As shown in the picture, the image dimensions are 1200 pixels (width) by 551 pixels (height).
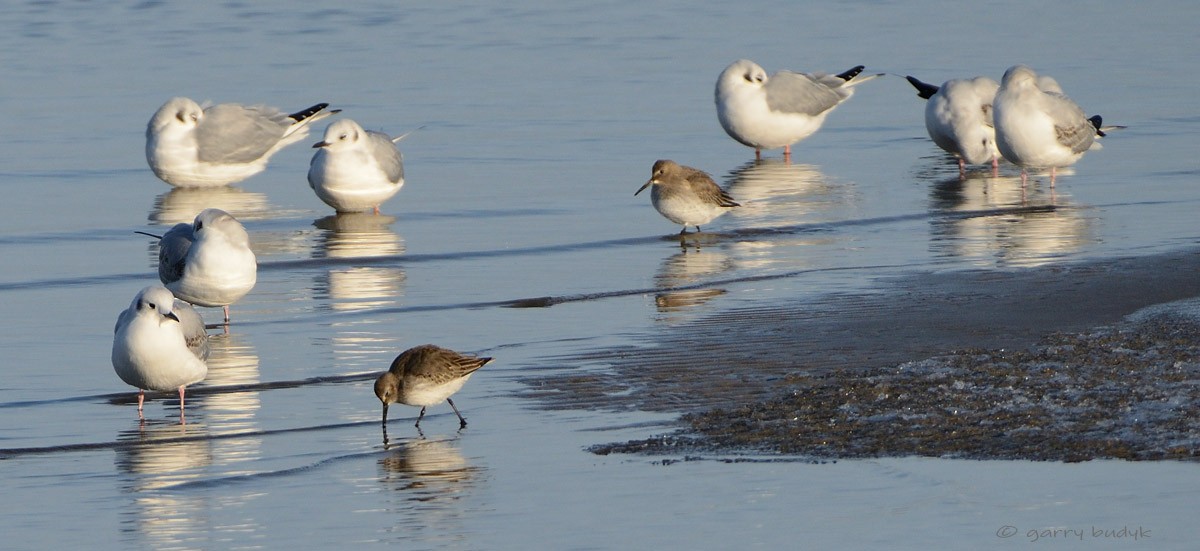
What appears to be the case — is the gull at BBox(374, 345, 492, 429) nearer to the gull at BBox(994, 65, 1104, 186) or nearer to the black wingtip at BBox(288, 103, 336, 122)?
the gull at BBox(994, 65, 1104, 186)

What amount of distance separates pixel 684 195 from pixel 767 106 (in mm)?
4579

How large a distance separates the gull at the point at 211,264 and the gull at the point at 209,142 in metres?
5.30

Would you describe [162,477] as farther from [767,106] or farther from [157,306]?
[767,106]

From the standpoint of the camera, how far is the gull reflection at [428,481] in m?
6.04

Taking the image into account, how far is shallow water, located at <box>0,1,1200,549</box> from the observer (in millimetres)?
6047

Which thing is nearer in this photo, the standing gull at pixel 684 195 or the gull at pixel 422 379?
the gull at pixel 422 379

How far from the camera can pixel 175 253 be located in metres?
10.1

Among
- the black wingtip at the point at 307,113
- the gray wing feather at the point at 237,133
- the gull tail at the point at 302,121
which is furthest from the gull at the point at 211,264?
the black wingtip at the point at 307,113

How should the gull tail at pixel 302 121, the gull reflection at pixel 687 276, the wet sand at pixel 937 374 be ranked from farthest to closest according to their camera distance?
the gull tail at pixel 302 121, the gull reflection at pixel 687 276, the wet sand at pixel 937 374

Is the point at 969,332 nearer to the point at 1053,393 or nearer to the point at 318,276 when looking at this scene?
the point at 1053,393

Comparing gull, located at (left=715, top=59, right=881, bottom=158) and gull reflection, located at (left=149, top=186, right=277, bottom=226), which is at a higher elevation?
gull, located at (left=715, top=59, right=881, bottom=158)

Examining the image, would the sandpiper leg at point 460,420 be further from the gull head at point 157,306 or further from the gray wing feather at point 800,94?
the gray wing feather at point 800,94

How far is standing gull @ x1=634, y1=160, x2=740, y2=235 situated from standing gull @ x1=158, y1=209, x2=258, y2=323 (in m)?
3.20

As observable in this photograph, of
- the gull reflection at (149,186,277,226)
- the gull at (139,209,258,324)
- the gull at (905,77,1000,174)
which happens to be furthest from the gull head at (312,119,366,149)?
the gull at (905,77,1000,174)
